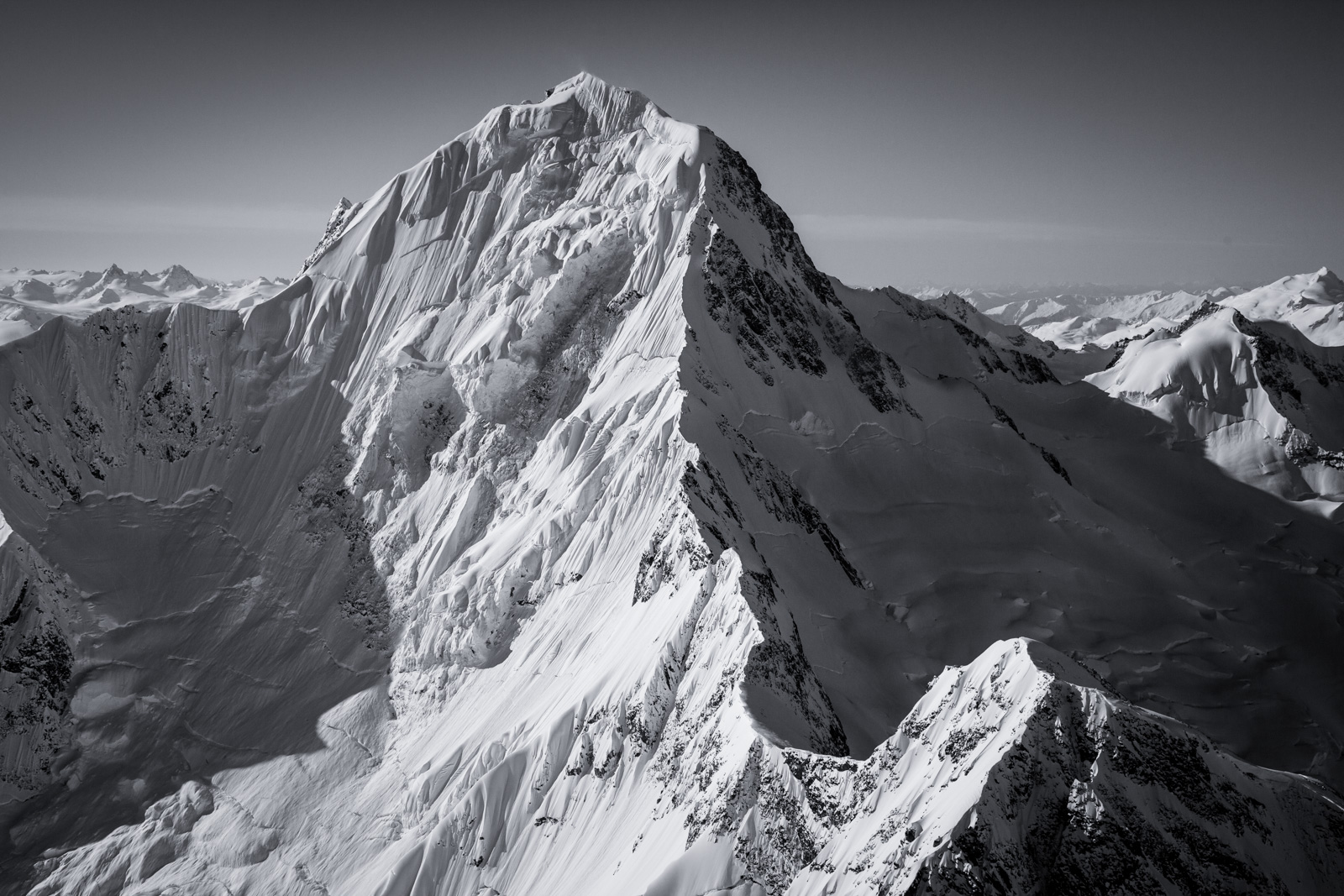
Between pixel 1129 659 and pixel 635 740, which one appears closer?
pixel 635 740

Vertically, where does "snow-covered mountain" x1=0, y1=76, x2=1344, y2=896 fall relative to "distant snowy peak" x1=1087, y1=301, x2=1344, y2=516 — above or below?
below

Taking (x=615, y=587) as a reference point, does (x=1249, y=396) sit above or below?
above

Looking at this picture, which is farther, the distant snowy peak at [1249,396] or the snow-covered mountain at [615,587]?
the distant snowy peak at [1249,396]

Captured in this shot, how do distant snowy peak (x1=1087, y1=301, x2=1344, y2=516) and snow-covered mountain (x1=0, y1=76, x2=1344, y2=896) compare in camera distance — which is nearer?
snow-covered mountain (x1=0, y1=76, x2=1344, y2=896)

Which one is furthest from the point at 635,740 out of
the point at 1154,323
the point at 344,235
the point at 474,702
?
the point at 1154,323

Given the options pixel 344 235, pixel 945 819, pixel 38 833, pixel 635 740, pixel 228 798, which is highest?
pixel 344 235

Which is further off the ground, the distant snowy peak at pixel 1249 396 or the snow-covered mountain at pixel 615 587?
the distant snowy peak at pixel 1249 396

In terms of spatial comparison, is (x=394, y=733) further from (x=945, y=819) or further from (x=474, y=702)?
(x=945, y=819)

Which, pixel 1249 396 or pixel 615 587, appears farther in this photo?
pixel 1249 396
